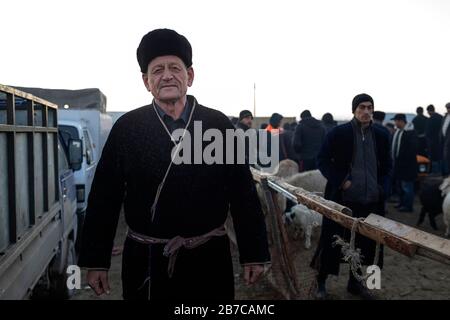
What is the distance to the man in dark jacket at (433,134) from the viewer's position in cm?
1112

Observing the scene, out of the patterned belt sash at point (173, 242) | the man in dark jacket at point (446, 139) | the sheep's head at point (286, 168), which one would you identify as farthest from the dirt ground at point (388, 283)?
the man in dark jacket at point (446, 139)

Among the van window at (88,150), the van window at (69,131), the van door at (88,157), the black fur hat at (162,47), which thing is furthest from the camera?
the van window at (88,150)

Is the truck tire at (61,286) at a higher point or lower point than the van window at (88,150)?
lower

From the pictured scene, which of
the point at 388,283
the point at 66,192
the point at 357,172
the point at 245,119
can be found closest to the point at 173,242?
the point at 357,172

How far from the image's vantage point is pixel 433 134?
1127cm

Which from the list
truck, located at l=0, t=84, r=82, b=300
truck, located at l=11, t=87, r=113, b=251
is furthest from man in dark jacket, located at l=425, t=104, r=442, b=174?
truck, located at l=0, t=84, r=82, b=300

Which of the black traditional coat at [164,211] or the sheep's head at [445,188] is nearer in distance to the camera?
the black traditional coat at [164,211]

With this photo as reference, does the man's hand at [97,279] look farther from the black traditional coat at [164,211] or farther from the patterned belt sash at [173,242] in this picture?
the patterned belt sash at [173,242]

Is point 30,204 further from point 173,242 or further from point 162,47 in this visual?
point 162,47

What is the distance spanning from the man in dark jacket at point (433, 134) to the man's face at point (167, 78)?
10.2 m

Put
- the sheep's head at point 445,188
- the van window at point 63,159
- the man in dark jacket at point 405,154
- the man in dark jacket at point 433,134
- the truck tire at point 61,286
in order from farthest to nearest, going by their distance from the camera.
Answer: the man in dark jacket at point 433,134 < the man in dark jacket at point 405,154 < the sheep's head at point 445,188 < the van window at point 63,159 < the truck tire at point 61,286
